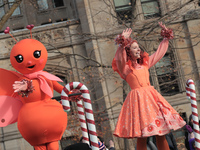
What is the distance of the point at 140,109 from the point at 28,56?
187 cm

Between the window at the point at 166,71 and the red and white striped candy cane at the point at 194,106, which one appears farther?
the window at the point at 166,71

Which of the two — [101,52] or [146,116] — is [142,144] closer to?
[146,116]

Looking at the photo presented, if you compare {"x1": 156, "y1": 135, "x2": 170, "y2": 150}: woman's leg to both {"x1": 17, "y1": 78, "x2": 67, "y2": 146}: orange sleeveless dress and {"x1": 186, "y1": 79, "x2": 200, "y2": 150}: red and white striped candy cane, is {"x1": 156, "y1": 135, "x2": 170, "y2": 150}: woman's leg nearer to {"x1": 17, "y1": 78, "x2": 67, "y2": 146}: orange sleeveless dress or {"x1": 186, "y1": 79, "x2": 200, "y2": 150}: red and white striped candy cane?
{"x1": 186, "y1": 79, "x2": 200, "y2": 150}: red and white striped candy cane

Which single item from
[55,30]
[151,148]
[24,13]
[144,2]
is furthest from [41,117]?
[24,13]

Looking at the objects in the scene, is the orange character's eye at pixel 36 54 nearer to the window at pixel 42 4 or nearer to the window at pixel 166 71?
the window at pixel 166 71

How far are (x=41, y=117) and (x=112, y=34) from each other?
27.0ft

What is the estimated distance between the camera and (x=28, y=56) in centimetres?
556

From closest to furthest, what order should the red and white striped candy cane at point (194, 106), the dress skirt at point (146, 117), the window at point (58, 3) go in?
the dress skirt at point (146, 117)
the red and white striped candy cane at point (194, 106)
the window at point (58, 3)

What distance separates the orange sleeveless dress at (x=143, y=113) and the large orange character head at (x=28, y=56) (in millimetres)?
1210

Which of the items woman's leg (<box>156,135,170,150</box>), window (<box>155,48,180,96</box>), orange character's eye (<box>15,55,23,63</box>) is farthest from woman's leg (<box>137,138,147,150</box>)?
window (<box>155,48,180,96</box>)

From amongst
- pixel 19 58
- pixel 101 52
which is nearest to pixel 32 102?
pixel 19 58

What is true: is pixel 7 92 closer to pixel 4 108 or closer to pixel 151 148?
pixel 4 108

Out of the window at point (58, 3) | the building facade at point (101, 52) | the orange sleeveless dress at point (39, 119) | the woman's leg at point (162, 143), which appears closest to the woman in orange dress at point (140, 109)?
the woman's leg at point (162, 143)

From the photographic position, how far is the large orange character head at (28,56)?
555cm
